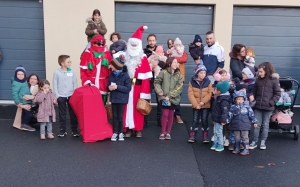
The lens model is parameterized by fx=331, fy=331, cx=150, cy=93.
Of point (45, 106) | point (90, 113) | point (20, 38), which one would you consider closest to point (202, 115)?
point (90, 113)

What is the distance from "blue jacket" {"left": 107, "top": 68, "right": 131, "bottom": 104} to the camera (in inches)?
229

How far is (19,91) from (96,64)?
1.64m

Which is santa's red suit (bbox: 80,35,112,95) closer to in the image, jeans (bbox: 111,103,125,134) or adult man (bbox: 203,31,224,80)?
jeans (bbox: 111,103,125,134)

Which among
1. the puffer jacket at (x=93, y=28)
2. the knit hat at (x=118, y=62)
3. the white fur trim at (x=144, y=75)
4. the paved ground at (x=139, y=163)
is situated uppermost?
the puffer jacket at (x=93, y=28)

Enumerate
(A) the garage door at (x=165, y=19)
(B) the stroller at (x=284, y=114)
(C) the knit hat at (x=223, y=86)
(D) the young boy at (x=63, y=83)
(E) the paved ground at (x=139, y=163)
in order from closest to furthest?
(E) the paved ground at (x=139, y=163) < (C) the knit hat at (x=223, y=86) < (D) the young boy at (x=63, y=83) < (B) the stroller at (x=284, y=114) < (A) the garage door at (x=165, y=19)

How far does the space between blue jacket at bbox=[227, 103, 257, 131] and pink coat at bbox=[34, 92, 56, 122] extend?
316 centimetres

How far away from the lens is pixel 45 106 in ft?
19.6

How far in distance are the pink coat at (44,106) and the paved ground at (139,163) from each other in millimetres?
438

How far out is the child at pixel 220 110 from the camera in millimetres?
5348

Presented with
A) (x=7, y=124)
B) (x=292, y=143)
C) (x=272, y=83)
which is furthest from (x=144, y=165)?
(x=7, y=124)

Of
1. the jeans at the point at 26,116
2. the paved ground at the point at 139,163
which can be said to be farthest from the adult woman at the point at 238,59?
the jeans at the point at 26,116

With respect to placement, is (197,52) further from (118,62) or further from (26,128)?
(26,128)

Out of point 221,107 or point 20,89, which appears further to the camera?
point 20,89

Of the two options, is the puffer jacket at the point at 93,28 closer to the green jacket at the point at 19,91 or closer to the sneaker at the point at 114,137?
the green jacket at the point at 19,91
